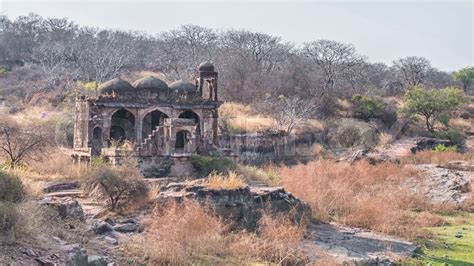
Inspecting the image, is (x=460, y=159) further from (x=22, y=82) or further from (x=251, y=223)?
(x=22, y=82)

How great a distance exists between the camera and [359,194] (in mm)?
18891

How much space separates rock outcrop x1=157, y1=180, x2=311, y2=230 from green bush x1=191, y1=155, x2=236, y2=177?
595 cm

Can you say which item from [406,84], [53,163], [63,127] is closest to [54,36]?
[63,127]

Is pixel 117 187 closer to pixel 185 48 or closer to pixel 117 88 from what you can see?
pixel 117 88

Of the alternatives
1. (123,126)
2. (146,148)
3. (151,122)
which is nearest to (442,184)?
(146,148)

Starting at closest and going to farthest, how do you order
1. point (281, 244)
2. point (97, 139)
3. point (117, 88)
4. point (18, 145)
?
1. point (281, 244)
2. point (18, 145)
3. point (97, 139)
4. point (117, 88)

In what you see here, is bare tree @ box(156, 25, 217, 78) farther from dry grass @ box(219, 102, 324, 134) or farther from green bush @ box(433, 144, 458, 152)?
green bush @ box(433, 144, 458, 152)

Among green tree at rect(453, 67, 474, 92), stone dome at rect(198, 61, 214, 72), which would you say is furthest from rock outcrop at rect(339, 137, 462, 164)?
green tree at rect(453, 67, 474, 92)

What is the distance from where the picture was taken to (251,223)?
12.8 metres

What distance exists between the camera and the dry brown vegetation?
9.79 metres

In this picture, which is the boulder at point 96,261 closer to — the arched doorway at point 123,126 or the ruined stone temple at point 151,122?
the ruined stone temple at point 151,122

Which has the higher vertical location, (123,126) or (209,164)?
(123,126)

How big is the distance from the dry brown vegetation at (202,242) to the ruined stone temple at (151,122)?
8.34 meters

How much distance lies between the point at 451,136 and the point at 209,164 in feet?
66.6
